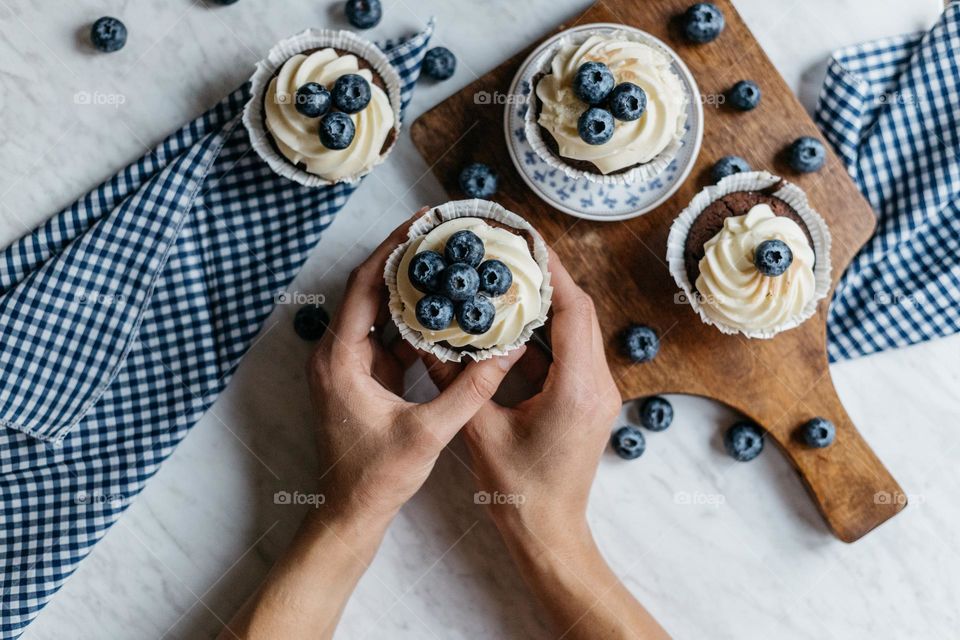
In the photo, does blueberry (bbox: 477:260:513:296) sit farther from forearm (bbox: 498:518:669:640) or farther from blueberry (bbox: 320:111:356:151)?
forearm (bbox: 498:518:669:640)

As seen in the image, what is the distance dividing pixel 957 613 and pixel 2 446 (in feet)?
9.70

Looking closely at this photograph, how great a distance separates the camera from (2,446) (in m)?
2.45

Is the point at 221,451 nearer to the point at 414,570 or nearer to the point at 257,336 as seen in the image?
the point at 257,336

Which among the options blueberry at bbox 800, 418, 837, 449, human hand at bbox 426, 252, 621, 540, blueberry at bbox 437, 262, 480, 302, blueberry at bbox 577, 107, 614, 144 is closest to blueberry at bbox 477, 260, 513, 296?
blueberry at bbox 437, 262, 480, 302

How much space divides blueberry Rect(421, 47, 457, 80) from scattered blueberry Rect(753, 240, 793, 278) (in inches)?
40.5

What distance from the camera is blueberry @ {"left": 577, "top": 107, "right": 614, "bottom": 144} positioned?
205cm

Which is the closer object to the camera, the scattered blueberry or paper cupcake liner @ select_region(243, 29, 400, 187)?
the scattered blueberry

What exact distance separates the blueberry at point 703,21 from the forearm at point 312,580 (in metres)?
1.65

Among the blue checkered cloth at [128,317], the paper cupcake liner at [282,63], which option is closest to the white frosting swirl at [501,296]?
the paper cupcake liner at [282,63]

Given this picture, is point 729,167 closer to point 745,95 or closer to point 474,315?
point 745,95

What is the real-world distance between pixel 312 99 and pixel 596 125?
0.72m

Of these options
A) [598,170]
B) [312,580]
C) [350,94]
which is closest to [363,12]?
[350,94]

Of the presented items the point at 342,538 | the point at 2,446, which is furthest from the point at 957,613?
the point at 2,446

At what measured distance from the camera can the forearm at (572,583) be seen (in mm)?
2373
